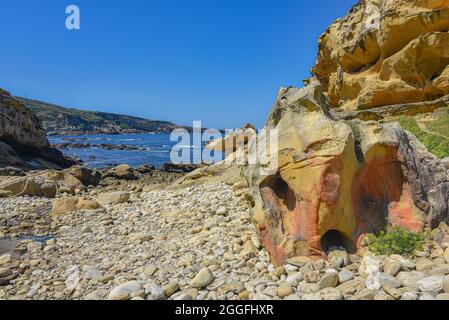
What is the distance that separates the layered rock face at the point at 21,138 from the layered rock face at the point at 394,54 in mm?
31863

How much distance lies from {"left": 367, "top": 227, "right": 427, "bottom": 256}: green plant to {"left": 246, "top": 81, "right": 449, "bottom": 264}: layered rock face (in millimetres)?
275

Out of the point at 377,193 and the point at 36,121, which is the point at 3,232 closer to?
the point at 377,193

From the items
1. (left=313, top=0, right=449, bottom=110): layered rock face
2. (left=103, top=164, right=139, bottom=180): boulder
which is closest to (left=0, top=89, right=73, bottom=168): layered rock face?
(left=103, top=164, right=139, bottom=180): boulder

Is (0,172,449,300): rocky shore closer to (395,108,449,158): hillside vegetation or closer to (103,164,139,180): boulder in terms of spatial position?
(395,108,449,158): hillside vegetation

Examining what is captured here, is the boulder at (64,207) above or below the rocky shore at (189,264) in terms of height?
above

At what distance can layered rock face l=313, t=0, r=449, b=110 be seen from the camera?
782 inches

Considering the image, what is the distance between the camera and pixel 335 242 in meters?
6.21

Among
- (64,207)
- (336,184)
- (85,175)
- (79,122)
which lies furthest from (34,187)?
(79,122)

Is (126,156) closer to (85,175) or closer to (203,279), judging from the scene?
(85,175)

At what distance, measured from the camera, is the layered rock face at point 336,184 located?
5.80 m

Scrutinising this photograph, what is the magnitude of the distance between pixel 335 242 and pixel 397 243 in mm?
1056

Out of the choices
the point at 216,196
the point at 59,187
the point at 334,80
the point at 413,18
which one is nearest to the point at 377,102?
the point at 413,18

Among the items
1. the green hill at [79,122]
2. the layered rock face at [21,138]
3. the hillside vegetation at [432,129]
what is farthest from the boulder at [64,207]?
the green hill at [79,122]

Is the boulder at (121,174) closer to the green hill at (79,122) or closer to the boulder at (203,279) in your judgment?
the boulder at (203,279)
